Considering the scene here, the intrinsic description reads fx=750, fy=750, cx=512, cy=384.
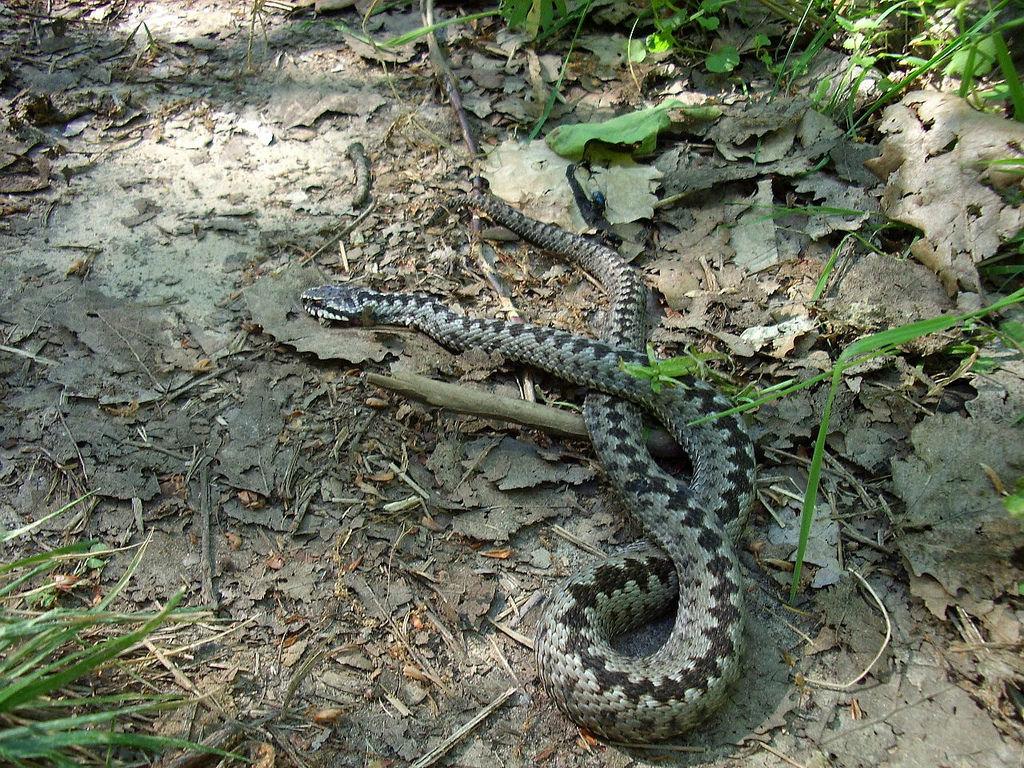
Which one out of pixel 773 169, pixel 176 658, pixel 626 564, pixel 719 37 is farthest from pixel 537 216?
pixel 176 658

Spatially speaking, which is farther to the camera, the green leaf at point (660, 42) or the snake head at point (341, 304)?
the green leaf at point (660, 42)

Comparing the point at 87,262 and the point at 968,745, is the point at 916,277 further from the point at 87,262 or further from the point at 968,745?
the point at 87,262

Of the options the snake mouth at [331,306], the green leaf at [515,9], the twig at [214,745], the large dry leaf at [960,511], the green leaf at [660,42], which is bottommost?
the twig at [214,745]

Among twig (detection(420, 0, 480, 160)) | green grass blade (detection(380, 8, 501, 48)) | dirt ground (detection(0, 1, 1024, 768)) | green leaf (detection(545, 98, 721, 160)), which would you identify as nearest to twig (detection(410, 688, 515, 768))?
dirt ground (detection(0, 1, 1024, 768))

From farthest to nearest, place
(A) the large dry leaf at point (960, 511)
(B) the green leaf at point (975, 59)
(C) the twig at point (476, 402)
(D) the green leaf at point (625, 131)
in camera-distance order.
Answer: (D) the green leaf at point (625, 131)
(B) the green leaf at point (975, 59)
(C) the twig at point (476, 402)
(A) the large dry leaf at point (960, 511)

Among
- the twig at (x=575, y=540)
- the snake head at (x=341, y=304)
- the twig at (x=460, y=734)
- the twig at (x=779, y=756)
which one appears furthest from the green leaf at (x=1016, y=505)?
the snake head at (x=341, y=304)

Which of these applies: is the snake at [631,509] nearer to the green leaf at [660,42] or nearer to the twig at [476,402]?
the twig at [476,402]

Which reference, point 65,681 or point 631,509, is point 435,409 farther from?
point 65,681
